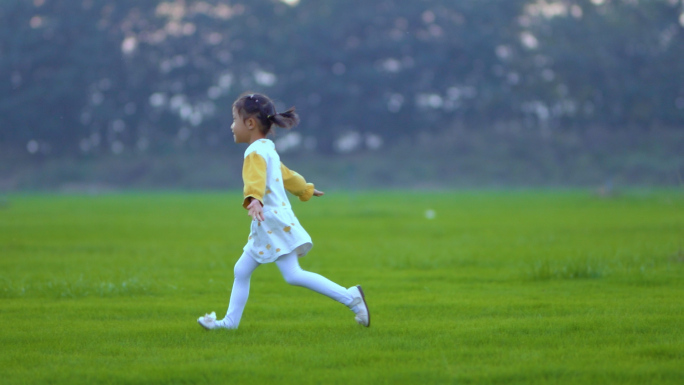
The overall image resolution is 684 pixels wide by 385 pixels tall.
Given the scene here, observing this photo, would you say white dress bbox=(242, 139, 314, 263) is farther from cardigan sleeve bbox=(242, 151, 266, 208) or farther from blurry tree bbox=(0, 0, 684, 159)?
blurry tree bbox=(0, 0, 684, 159)

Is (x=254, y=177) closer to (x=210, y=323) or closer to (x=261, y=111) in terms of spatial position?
(x=261, y=111)

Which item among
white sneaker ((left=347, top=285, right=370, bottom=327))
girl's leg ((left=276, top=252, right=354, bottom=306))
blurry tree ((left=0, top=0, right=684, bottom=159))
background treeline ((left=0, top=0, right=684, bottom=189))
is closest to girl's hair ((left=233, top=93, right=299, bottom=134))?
girl's leg ((left=276, top=252, right=354, bottom=306))

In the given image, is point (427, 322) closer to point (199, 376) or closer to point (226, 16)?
point (199, 376)

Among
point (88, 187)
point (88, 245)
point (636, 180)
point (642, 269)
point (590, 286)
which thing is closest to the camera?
point (590, 286)

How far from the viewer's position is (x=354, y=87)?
173 ft

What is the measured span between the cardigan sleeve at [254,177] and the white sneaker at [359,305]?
91 cm

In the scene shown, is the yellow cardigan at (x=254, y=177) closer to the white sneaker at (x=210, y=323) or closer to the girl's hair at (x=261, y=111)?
the girl's hair at (x=261, y=111)

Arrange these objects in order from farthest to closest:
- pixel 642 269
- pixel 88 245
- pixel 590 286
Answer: pixel 88 245 → pixel 642 269 → pixel 590 286

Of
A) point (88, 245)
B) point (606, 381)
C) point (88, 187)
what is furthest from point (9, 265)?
point (88, 187)

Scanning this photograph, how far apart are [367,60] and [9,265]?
1756 inches

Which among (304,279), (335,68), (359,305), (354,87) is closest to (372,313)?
(359,305)

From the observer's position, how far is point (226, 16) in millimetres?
55875

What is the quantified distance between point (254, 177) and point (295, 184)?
0.57m

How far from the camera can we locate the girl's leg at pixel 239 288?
5.21m
